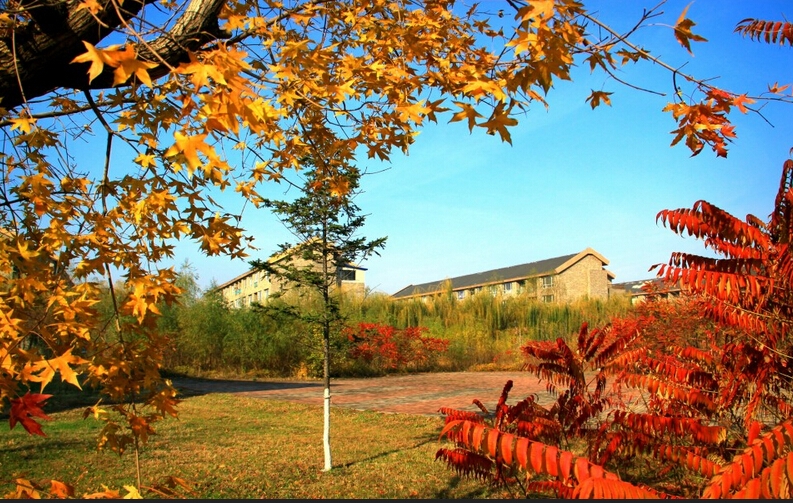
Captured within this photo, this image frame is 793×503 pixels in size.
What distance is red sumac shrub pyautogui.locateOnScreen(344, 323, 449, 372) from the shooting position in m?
18.0

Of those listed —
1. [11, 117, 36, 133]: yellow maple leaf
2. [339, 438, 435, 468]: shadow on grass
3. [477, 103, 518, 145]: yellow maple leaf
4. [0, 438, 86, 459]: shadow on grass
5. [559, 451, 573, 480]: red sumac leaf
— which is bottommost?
[339, 438, 435, 468]: shadow on grass

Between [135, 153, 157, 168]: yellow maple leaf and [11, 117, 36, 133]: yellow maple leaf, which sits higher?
[11, 117, 36, 133]: yellow maple leaf

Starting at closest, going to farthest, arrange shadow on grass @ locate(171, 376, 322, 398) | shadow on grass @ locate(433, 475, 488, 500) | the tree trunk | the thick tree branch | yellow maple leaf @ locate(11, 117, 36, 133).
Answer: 1. the thick tree branch
2. yellow maple leaf @ locate(11, 117, 36, 133)
3. shadow on grass @ locate(433, 475, 488, 500)
4. the tree trunk
5. shadow on grass @ locate(171, 376, 322, 398)

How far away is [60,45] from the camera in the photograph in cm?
205

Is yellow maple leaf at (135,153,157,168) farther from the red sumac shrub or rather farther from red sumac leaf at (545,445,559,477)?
the red sumac shrub

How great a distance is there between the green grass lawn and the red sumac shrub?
28.4ft

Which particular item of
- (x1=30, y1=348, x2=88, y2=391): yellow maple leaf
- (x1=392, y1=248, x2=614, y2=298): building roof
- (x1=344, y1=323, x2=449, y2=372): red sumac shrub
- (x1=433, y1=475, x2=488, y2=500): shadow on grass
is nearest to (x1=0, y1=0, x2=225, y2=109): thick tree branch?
(x1=30, y1=348, x2=88, y2=391): yellow maple leaf

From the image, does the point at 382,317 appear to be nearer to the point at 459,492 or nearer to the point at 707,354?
the point at 459,492

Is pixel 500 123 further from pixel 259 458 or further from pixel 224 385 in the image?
pixel 224 385

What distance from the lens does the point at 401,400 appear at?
11445 mm

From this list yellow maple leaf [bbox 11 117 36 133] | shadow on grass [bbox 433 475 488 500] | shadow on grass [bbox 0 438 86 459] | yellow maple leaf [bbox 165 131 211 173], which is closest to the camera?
yellow maple leaf [bbox 165 131 211 173]

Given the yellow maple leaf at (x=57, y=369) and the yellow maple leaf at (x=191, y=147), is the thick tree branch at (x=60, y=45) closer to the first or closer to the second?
the yellow maple leaf at (x=191, y=147)

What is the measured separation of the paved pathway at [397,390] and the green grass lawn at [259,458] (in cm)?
165

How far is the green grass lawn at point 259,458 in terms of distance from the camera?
4852mm
